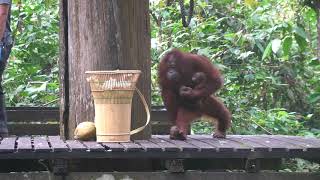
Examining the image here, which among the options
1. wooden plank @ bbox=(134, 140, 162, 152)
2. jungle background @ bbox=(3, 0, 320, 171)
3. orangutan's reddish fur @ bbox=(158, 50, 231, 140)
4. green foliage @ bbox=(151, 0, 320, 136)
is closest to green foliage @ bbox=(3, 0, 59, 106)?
jungle background @ bbox=(3, 0, 320, 171)

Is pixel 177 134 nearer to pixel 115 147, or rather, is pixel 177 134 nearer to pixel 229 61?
pixel 115 147

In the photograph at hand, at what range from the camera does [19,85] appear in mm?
6438

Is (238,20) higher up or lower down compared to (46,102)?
higher up

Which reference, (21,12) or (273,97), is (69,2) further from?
(273,97)

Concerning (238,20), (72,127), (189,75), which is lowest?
(72,127)

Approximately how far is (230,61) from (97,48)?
125 inches

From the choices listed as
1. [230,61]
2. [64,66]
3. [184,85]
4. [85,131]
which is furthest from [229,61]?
[85,131]

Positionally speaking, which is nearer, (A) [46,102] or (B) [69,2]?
(B) [69,2]

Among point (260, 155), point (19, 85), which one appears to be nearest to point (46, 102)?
point (19, 85)

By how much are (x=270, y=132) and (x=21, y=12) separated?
3.21 m

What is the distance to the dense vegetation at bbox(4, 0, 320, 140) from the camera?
618 centimetres

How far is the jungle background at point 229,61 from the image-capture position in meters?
6.17

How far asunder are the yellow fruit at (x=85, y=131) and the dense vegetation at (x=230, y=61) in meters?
2.41

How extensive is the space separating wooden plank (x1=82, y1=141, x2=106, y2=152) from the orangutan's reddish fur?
690mm
